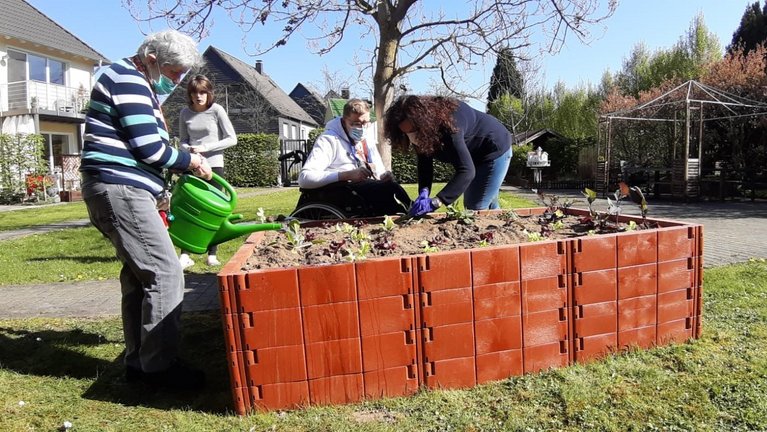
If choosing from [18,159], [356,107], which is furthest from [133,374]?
[18,159]

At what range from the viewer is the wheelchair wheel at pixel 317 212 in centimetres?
426

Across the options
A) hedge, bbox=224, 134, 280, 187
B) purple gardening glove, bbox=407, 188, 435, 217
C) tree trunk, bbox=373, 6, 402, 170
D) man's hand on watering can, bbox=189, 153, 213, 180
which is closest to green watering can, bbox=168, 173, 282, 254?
man's hand on watering can, bbox=189, 153, 213, 180

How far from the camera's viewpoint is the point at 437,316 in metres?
2.46

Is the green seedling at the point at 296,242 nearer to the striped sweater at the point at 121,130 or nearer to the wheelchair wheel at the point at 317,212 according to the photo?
the striped sweater at the point at 121,130

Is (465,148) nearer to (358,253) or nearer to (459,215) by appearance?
(459,215)

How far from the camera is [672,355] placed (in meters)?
2.78

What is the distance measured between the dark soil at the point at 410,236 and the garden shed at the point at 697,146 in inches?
433

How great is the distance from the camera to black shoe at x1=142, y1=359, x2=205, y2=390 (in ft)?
8.51

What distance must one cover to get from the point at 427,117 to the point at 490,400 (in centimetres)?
170

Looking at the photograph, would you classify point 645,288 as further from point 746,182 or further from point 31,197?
point 31,197

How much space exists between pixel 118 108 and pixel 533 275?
80.0 inches

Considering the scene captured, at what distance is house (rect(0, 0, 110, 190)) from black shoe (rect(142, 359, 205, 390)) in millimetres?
18034

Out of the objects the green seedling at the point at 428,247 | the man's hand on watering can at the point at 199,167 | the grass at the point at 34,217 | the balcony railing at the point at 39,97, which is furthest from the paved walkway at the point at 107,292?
the balcony railing at the point at 39,97

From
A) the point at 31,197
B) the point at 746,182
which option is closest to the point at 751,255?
the point at 746,182
